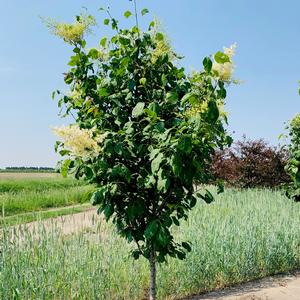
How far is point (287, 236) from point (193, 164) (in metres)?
3.96

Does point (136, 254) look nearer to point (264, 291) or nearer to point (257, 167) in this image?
point (264, 291)

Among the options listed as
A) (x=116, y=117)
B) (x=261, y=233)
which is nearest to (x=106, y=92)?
(x=116, y=117)

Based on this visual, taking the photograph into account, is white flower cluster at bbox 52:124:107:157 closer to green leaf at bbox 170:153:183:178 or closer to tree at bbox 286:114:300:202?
green leaf at bbox 170:153:183:178

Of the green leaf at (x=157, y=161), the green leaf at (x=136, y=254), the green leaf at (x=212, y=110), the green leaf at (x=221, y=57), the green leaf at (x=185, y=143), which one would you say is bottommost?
the green leaf at (x=136, y=254)

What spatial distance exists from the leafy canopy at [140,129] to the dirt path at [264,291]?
156cm

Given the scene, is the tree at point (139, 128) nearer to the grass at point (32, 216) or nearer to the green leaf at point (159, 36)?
the green leaf at point (159, 36)

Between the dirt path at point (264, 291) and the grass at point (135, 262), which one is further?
→ the dirt path at point (264, 291)

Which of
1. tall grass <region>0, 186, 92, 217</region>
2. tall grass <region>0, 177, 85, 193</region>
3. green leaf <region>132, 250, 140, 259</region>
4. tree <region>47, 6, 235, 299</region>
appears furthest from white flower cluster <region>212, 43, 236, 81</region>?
tall grass <region>0, 177, 85, 193</region>

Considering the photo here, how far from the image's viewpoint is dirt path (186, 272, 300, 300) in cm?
502

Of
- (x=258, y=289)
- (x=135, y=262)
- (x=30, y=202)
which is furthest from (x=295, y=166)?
(x=30, y=202)

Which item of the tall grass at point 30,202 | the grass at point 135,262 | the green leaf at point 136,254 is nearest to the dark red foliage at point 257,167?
the tall grass at point 30,202

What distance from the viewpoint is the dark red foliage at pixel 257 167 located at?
1537 cm

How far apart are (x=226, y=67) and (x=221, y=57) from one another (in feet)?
0.48

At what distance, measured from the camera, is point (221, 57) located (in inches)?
112
